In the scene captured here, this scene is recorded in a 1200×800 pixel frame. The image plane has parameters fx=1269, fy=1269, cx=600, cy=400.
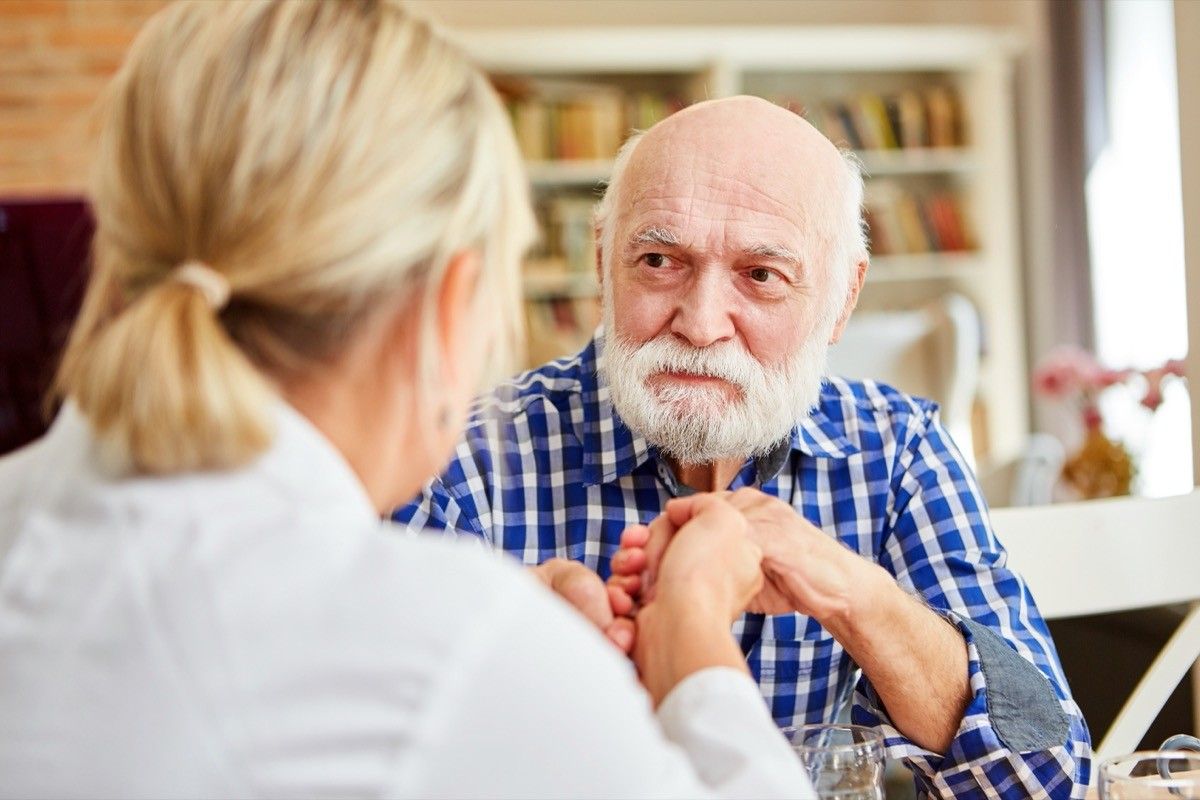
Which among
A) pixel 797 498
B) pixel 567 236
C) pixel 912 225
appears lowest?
pixel 912 225

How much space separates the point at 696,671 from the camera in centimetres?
82

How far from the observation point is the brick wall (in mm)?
4512

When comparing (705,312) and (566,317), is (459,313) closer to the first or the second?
(705,312)

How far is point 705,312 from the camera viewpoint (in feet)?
4.99

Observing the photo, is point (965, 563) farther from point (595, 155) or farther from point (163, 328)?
point (595, 155)

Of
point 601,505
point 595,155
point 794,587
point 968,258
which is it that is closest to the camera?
point 794,587

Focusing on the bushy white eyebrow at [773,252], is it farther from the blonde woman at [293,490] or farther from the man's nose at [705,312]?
the blonde woman at [293,490]

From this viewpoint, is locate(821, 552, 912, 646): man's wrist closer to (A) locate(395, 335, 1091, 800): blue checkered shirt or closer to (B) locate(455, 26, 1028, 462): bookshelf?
(A) locate(395, 335, 1091, 800): blue checkered shirt

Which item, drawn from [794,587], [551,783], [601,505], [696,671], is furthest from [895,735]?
[551,783]

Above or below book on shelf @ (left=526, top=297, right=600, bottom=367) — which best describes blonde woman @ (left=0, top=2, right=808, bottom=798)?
above

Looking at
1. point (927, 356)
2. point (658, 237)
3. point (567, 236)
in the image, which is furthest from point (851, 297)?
point (567, 236)

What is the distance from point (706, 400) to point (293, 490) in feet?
2.86

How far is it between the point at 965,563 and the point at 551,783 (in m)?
0.91

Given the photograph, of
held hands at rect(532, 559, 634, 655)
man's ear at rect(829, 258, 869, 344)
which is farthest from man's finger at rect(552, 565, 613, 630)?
man's ear at rect(829, 258, 869, 344)
